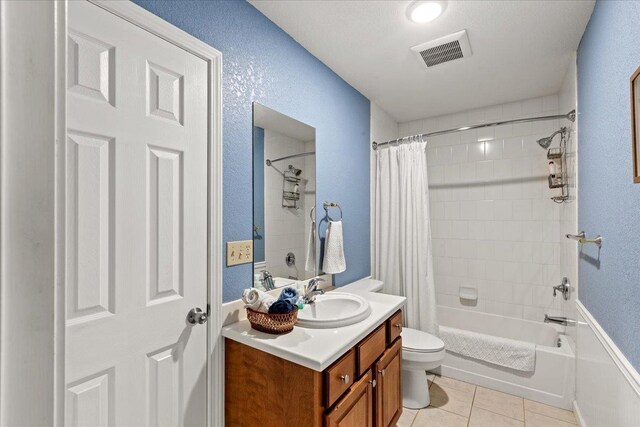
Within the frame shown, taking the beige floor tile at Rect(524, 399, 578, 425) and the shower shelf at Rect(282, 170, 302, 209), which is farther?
the beige floor tile at Rect(524, 399, 578, 425)

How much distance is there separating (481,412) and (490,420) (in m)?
0.09

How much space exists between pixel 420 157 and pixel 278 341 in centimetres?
198

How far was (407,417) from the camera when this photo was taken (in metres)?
2.06

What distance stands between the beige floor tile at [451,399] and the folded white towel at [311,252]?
1.31 m

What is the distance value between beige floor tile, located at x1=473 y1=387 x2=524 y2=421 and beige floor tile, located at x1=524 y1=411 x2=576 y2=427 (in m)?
0.04

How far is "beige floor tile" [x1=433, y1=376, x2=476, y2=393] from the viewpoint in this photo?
7.92ft

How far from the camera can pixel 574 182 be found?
212cm

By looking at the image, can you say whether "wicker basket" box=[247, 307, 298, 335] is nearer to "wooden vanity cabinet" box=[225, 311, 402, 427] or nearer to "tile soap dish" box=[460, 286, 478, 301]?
"wooden vanity cabinet" box=[225, 311, 402, 427]

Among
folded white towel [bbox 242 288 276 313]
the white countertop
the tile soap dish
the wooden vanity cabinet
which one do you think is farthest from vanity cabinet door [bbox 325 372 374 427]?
the tile soap dish

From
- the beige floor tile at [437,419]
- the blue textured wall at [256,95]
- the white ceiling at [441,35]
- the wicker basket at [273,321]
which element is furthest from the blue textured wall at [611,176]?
the blue textured wall at [256,95]

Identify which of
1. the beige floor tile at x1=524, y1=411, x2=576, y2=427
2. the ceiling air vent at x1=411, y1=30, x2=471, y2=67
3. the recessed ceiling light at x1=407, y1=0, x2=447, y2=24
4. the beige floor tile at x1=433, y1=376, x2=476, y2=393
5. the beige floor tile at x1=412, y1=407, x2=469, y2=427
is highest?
the recessed ceiling light at x1=407, y1=0, x2=447, y2=24

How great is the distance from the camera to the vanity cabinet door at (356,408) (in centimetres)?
122

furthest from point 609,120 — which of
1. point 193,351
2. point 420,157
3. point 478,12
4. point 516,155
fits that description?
point 193,351

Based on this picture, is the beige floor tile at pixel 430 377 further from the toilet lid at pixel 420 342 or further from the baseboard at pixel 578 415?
the baseboard at pixel 578 415
